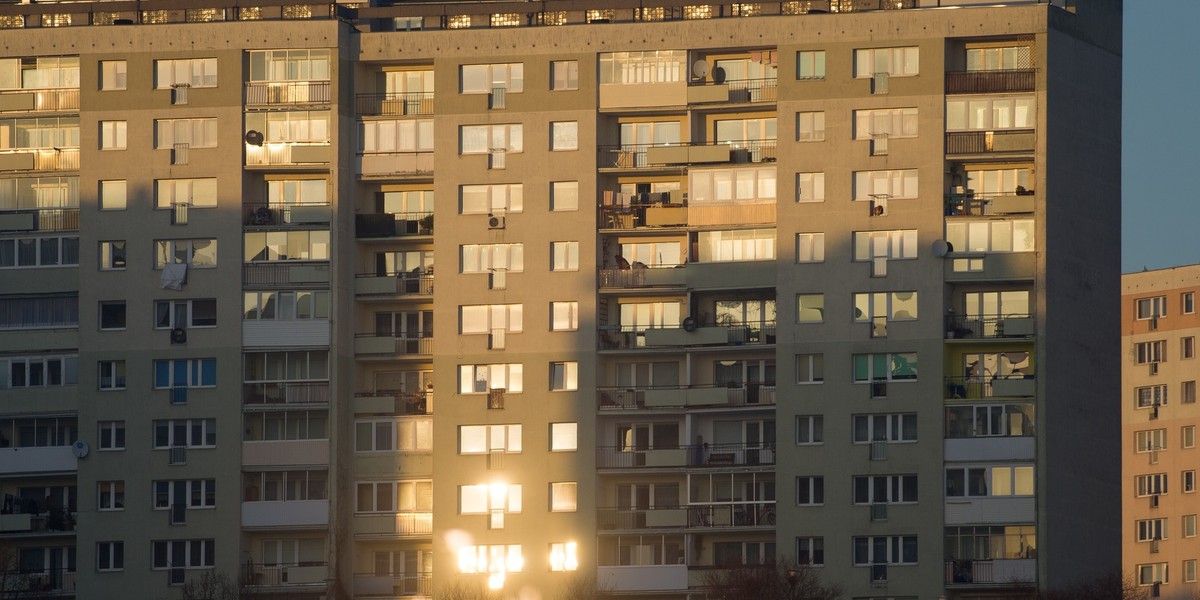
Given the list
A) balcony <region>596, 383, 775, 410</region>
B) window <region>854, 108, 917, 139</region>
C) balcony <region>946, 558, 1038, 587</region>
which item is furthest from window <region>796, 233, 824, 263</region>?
balcony <region>946, 558, 1038, 587</region>

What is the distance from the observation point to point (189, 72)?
11375 centimetres

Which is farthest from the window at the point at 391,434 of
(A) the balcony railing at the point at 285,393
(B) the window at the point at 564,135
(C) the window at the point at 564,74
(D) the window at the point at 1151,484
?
(D) the window at the point at 1151,484

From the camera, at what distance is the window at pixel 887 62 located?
110125 millimetres

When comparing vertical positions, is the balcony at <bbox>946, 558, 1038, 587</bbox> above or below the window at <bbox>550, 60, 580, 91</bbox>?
below

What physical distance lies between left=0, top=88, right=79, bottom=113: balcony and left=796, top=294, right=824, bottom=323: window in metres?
30.8

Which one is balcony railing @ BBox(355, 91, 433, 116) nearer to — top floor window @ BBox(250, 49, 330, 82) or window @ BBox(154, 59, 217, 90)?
top floor window @ BBox(250, 49, 330, 82)

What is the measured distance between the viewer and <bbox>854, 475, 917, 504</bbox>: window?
108 meters

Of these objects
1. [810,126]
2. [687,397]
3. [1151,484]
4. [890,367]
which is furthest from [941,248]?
[1151,484]

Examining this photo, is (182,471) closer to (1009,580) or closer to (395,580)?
(395,580)

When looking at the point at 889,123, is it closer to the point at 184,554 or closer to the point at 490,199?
the point at 490,199

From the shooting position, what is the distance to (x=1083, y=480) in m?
110

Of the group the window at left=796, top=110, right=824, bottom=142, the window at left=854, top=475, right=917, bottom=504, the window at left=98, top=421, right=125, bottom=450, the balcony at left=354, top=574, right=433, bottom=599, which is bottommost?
the balcony at left=354, top=574, right=433, bottom=599

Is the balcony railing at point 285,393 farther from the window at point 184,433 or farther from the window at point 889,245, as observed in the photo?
the window at point 889,245

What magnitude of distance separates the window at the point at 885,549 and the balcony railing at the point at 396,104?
2519 centimetres
